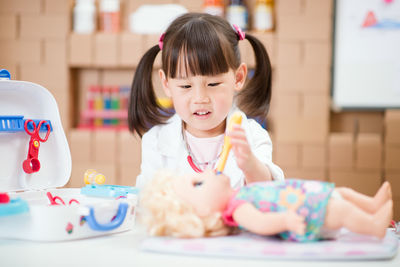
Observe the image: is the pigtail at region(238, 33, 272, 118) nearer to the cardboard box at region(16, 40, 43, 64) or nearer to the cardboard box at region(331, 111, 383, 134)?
the cardboard box at region(331, 111, 383, 134)

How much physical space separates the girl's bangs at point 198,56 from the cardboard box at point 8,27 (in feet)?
5.42

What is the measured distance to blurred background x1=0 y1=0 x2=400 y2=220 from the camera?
227 cm

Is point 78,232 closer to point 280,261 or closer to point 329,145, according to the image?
point 280,261

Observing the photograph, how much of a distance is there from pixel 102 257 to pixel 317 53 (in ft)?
6.43

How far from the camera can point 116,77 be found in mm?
2492

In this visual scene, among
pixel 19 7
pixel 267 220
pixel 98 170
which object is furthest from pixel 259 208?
pixel 19 7

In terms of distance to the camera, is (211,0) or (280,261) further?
(211,0)

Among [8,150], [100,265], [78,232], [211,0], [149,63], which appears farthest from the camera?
[211,0]

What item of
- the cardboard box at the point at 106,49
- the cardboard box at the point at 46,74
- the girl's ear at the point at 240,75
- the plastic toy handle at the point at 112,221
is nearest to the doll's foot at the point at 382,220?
the plastic toy handle at the point at 112,221

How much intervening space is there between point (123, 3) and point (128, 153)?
0.82 metres

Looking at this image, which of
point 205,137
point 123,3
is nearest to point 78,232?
point 205,137

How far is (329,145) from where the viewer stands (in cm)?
228

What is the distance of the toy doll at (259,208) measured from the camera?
0.54 m

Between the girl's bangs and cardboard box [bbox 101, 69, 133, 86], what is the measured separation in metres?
1.55
